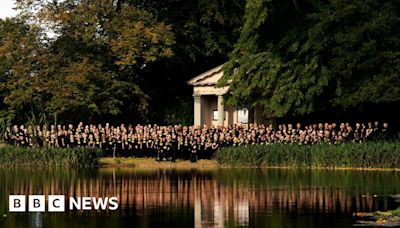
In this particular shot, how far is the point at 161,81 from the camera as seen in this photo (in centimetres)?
8094

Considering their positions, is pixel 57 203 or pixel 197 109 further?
pixel 197 109

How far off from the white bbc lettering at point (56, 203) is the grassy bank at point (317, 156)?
21.2 m

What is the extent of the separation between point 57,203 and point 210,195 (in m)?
5.38

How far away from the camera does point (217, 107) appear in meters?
77.4

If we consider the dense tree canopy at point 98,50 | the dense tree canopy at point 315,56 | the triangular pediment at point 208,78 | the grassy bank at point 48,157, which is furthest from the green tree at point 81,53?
the grassy bank at point 48,157

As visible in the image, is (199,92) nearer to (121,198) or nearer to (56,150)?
(56,150)

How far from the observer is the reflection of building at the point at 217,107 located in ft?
243

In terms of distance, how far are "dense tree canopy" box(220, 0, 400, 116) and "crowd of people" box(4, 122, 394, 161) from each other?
1.72 metres

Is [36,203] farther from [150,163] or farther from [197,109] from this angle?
[197,109]

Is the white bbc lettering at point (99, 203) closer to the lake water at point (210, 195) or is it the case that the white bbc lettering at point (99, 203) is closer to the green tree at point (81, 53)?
the lake water at point (210, 195)

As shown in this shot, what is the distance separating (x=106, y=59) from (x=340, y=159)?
2342cm

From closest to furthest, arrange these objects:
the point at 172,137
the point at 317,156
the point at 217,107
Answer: the point at 317,156
the point at 172,137
the point at 217,107

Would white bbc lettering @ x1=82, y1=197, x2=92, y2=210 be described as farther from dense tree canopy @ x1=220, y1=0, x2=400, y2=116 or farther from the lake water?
dense tree canopy @ x1=220, y1=0, x2=400, y2=116

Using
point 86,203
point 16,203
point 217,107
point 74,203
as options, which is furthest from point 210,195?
point 217,107
